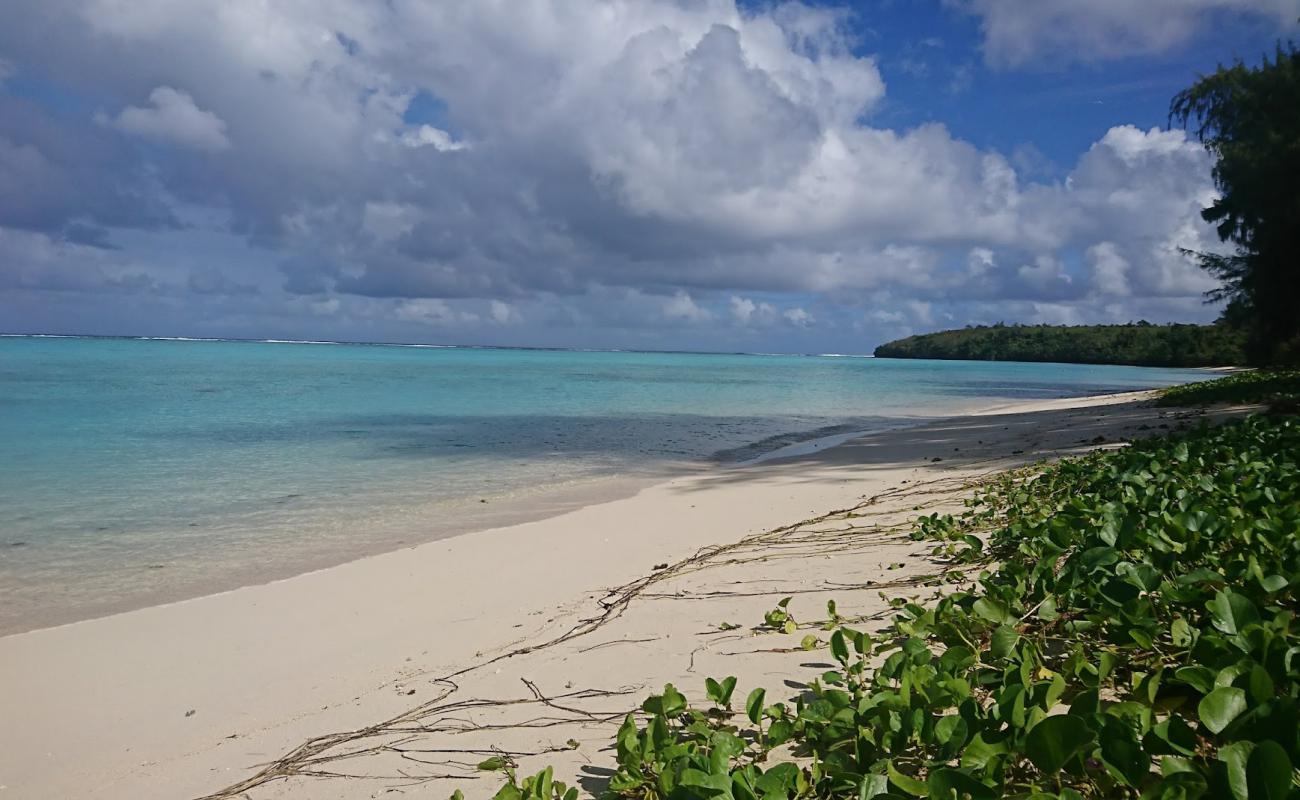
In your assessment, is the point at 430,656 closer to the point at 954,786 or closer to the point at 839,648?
the point at 839,648

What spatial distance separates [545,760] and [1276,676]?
6.55 feet

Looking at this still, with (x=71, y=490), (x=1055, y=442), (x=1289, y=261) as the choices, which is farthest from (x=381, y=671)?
(x=1289, y=261)

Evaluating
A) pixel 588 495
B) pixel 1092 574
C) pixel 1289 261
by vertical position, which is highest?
pixel 1289 261

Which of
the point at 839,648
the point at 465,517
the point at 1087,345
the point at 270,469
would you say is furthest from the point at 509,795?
the point at 1087,345

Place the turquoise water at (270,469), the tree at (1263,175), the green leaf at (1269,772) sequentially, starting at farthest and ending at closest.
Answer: the tree at (1263,175), the turquoise water at (270,469), the green leaf at (1269,772)

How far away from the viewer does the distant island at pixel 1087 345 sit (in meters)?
81.4

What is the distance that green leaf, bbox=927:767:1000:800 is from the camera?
4.94 ft

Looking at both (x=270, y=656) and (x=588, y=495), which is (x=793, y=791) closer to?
(x=270, y=656)

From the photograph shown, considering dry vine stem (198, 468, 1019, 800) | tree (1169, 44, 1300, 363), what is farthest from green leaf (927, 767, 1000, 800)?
tree (1169, 44, 1300, 363)

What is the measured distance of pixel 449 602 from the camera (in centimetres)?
523

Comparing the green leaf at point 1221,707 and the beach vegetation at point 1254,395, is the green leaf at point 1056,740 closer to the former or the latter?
the green leaf at point 1221,707

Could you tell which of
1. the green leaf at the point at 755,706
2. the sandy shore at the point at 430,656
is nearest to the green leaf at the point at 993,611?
the sandy shore at the point at 430,656

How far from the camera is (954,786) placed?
1.52m

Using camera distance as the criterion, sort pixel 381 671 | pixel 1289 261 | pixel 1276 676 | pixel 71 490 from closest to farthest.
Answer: pixel 1276 676 → pixel 381 671 → pixel 71 490 → pixel 1289 261
